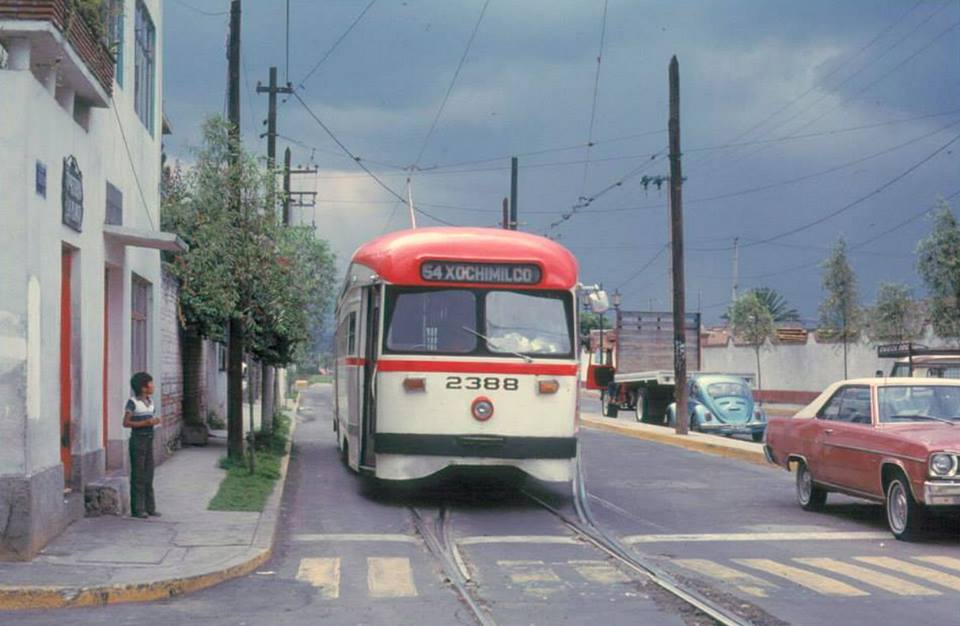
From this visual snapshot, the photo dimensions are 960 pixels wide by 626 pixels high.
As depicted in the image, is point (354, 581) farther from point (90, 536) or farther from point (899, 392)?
point (899, 392)

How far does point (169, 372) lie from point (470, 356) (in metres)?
9.33

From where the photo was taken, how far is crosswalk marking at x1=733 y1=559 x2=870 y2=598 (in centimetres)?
1005

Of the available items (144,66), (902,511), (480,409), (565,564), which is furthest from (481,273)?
(144,66)

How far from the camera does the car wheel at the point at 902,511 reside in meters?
12.7

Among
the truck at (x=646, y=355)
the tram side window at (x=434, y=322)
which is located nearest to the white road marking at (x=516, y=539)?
the tram side window at (x=434, y=322)

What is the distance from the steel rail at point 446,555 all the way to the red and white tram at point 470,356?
79 centimetres

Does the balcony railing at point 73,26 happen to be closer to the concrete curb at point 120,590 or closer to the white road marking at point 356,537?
the concrete curb at point 120,590

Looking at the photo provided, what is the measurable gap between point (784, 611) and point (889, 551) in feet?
12.0

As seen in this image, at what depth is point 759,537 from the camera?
13391 millimetres

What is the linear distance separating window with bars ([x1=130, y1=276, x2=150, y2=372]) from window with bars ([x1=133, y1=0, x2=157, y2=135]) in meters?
2.47

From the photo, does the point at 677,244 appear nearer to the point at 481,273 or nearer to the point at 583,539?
the point at 481,273

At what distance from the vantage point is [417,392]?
49.8ft

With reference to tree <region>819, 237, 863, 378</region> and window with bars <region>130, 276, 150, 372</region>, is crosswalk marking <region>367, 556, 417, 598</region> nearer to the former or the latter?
window with bars <region>130, 276, 150, 372</region>

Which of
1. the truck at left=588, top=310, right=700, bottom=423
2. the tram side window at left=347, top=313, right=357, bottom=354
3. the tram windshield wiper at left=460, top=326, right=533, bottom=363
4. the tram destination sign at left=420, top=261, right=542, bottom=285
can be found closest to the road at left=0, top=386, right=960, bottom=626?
the tram windshield wiper at left=460, top=326, right=533, bottom=363
